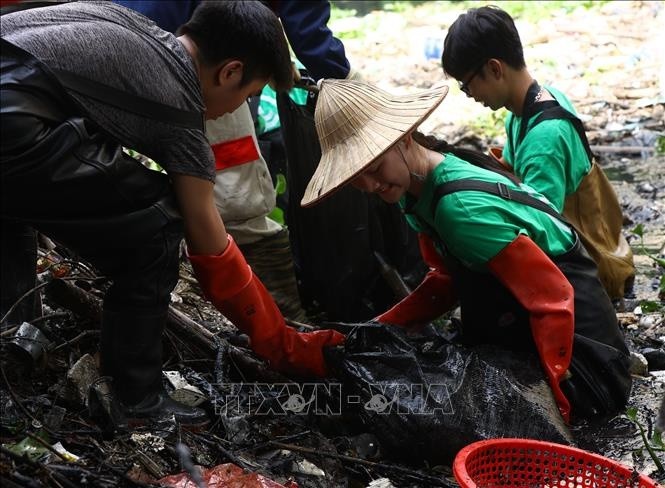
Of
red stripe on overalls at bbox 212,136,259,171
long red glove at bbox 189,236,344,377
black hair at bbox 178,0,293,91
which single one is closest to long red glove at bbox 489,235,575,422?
long red glove at bbox 189,236,344,377

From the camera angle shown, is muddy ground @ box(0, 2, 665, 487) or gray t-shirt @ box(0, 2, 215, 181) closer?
muddy ground @ box(0, 2, 665, 487)

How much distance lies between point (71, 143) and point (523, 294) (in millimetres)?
1646

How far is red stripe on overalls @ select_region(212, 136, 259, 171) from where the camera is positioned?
4.52 meters

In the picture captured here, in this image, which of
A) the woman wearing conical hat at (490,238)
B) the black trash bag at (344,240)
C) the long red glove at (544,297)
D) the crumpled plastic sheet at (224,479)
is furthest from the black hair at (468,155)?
the crumpled plastic sheet at (224,479)

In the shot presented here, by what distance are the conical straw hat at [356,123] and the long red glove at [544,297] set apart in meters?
0.57

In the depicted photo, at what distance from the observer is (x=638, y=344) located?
14.3 feet

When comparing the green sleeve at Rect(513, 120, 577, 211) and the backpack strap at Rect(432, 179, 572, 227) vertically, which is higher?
the backpack strap at Rect(432, 179, 572, 227)

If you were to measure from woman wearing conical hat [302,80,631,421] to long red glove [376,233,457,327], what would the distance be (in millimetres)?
190

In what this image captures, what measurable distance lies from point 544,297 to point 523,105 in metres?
1.61

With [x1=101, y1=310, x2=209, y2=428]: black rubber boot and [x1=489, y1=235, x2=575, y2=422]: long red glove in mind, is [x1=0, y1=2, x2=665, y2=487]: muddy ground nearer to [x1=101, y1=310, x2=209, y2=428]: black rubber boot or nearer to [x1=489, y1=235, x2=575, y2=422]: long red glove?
[x1=101, y1=310, x2=209, y2=428]: black rubber boot

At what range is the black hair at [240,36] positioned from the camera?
2.94 metres

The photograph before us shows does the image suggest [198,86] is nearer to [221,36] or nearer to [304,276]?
[221,36]

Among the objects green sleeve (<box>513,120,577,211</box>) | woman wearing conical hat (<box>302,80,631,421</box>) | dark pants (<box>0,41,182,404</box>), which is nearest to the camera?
dark pants (<box>0,41,182,404</box>)

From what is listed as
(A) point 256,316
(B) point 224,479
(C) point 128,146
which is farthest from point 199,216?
(B) point 224,479
